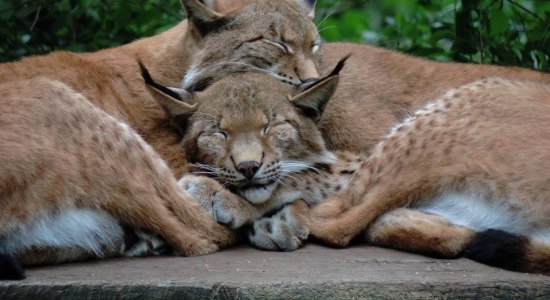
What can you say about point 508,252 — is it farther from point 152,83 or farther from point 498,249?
point 152,83

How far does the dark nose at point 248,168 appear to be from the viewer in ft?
16.8

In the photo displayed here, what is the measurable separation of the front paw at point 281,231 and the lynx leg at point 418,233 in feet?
1.08

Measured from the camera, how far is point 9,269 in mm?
4051

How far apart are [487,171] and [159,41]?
235 cm

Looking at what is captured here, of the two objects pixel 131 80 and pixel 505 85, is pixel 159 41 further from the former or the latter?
pixel 505 85

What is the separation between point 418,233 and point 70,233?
159 cm

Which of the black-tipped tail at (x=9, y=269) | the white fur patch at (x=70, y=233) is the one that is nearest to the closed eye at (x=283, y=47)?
the white fur patch at (x=70, y=233)

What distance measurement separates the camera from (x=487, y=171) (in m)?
4.72

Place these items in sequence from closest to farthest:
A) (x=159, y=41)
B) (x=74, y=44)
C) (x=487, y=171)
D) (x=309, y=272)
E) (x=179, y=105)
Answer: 1. (x=309, y=272)
2. (x=487, y=171)
3. (x=179, y=105)
4. (x=159, y=41)
5. (x=74, y=44)

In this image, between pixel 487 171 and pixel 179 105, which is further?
pixel 179 105

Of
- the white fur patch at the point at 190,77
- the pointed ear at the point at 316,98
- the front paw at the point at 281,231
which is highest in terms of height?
the white fur patch at the point at 190,77

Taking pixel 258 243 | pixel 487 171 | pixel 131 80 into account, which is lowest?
pixel 258 243

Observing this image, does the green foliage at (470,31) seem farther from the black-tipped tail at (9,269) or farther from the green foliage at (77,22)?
the black-tipped tail at (9,269)

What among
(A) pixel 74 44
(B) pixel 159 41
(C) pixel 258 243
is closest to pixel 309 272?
(C) pixel 258 243
